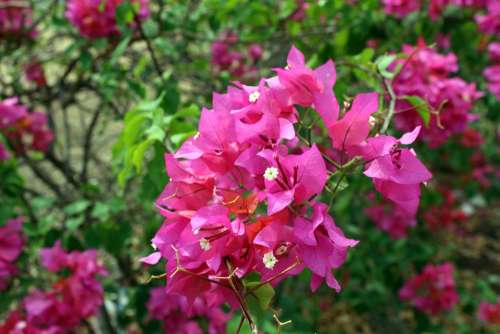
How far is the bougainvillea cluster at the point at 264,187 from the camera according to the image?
0.64 metres

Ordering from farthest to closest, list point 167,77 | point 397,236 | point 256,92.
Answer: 1. point 397,236
2. point 167,77
3. point 256,92

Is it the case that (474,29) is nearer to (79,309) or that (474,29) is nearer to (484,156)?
(484,156)

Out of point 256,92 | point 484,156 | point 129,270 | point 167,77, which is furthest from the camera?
point 484,156

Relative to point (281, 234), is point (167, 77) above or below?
below

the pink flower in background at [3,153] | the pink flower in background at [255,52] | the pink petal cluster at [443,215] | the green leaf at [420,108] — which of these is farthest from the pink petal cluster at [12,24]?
the pink petal cluster at [443,215]

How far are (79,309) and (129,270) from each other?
2.56 feet

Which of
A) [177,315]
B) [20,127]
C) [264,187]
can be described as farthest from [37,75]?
[264,187]

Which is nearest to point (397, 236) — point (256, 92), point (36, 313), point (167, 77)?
point (167, 77)

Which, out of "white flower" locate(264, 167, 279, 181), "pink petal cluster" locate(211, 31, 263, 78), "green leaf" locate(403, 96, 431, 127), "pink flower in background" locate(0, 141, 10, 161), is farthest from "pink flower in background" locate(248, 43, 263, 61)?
"white flower" locate(264, 167, 279, 181)

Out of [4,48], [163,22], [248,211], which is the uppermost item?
[248,211]

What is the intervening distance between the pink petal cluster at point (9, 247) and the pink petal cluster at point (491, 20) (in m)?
1.41

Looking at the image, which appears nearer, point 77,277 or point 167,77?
point 77,277

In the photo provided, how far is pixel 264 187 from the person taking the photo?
0.69 metres

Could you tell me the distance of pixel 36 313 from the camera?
4.13 feet
